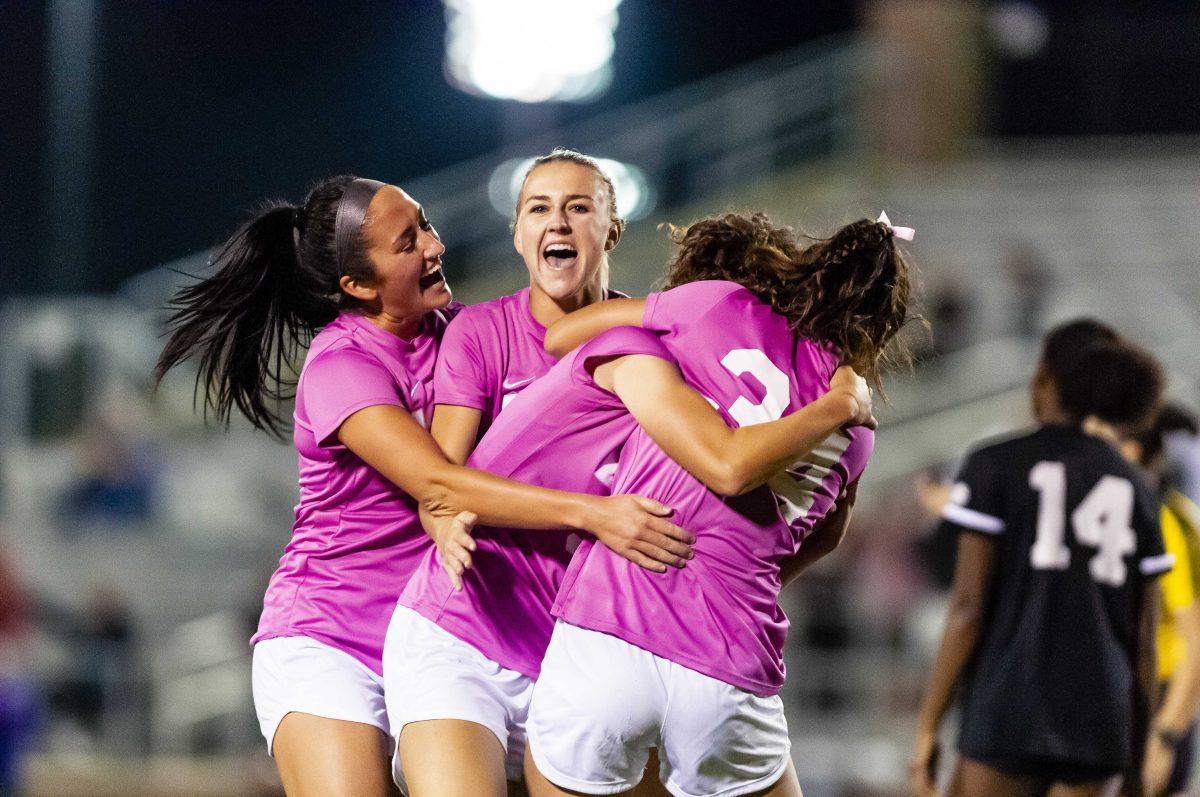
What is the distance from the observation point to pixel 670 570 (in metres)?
2.86

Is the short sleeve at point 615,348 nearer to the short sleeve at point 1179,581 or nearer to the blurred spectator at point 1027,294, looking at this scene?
the short sleeve at point 1179,581

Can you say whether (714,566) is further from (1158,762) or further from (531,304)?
(1158,762)

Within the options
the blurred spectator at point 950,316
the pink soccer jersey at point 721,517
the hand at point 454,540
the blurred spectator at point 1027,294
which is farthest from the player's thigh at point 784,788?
the blurred spectator at point 1027,294

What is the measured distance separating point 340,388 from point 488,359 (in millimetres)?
319

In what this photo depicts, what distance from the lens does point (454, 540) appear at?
3.10 metres

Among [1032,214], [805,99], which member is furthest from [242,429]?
[1032,214]

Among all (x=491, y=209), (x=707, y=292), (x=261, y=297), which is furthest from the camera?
(x=491, y=209)

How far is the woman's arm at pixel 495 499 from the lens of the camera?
2.85 m

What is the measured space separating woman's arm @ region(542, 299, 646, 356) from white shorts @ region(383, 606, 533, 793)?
628 millimetres

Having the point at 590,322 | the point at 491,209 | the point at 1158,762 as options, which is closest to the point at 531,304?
the point at 590,322

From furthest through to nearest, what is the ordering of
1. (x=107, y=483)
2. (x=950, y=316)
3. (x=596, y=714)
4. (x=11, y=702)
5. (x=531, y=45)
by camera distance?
(x=531, y=45)
(x=107, y=483)
(x=950, y=316)
(x=11, y=702)
(x=596, y=714)

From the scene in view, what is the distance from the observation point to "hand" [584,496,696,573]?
2838mm

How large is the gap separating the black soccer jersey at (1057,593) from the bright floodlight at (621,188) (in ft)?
32.8

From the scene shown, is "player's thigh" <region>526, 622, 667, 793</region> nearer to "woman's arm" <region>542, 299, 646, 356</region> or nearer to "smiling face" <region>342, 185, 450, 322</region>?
"woman's arm" <region>542, 299, 646, 356</region>
